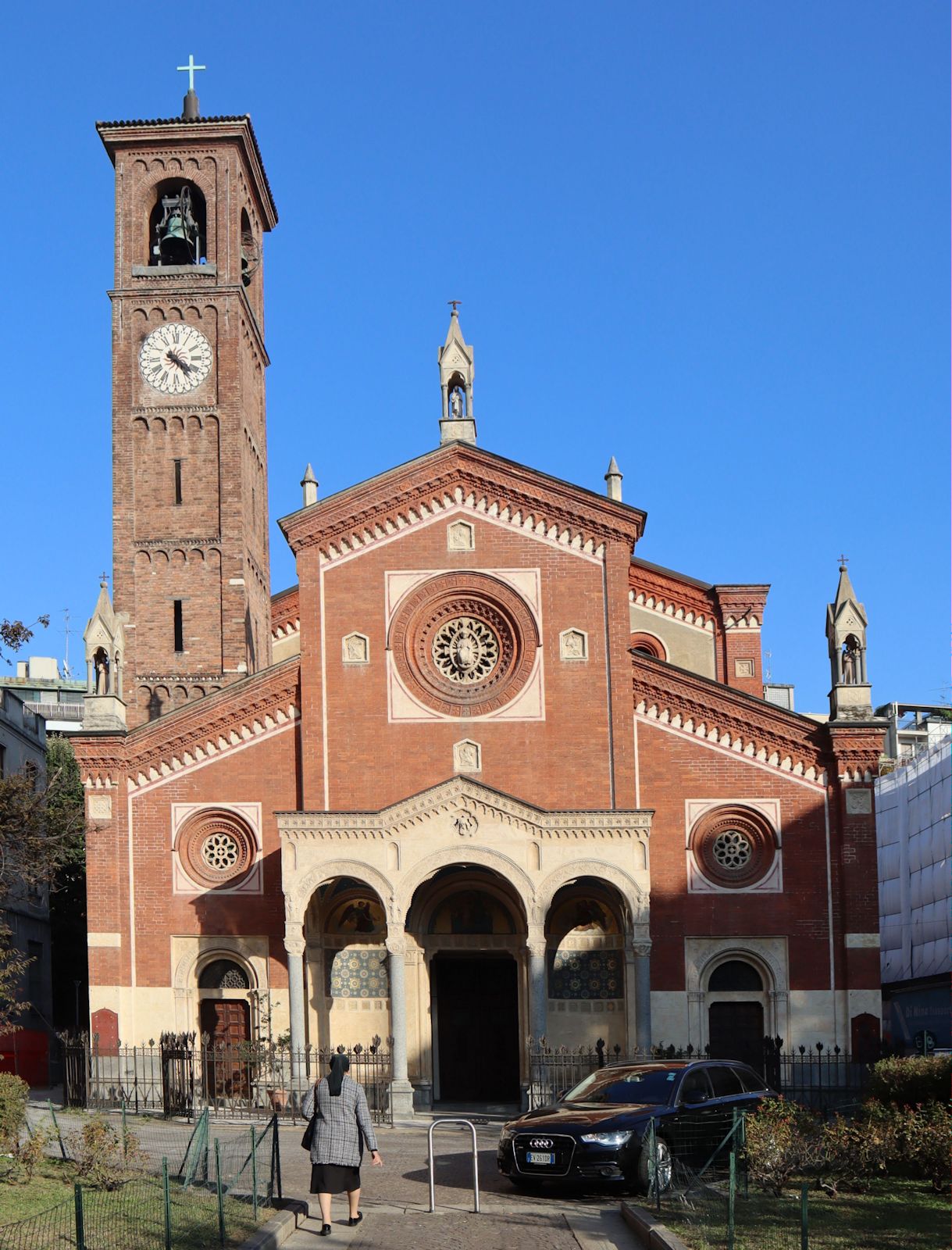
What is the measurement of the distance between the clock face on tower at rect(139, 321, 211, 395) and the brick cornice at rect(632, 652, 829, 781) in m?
15.7

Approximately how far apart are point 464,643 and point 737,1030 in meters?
10.2

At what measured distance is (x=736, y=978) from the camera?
34.6 metres

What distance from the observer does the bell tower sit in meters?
41.8

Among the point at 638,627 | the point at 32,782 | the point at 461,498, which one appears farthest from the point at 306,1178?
the point at 638,627

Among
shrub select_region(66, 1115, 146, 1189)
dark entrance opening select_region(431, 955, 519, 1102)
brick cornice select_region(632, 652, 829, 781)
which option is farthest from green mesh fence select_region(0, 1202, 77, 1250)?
brick cornice select_region(632, 652, 829, 781)

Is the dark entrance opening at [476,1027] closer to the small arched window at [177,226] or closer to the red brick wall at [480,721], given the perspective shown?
the red brick wall at [480,721]

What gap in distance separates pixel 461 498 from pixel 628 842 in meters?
8.75

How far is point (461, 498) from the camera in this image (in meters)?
36.0

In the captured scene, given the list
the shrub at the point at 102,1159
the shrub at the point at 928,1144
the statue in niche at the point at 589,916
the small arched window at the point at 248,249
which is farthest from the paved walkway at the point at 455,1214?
the small arched window at the point at 248,249

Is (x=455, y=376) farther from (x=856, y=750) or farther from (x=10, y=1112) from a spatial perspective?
(x=10, y=1112)

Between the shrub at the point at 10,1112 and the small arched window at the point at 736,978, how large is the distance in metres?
18.4

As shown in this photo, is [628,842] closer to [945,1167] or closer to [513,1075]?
[513,1075]

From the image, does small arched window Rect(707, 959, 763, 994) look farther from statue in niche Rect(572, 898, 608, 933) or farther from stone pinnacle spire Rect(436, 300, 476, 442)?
stone pinnacle spire Rect(436, 300, 476, 442)

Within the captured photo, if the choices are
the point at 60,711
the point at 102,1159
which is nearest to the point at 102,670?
the point at 102,1159
